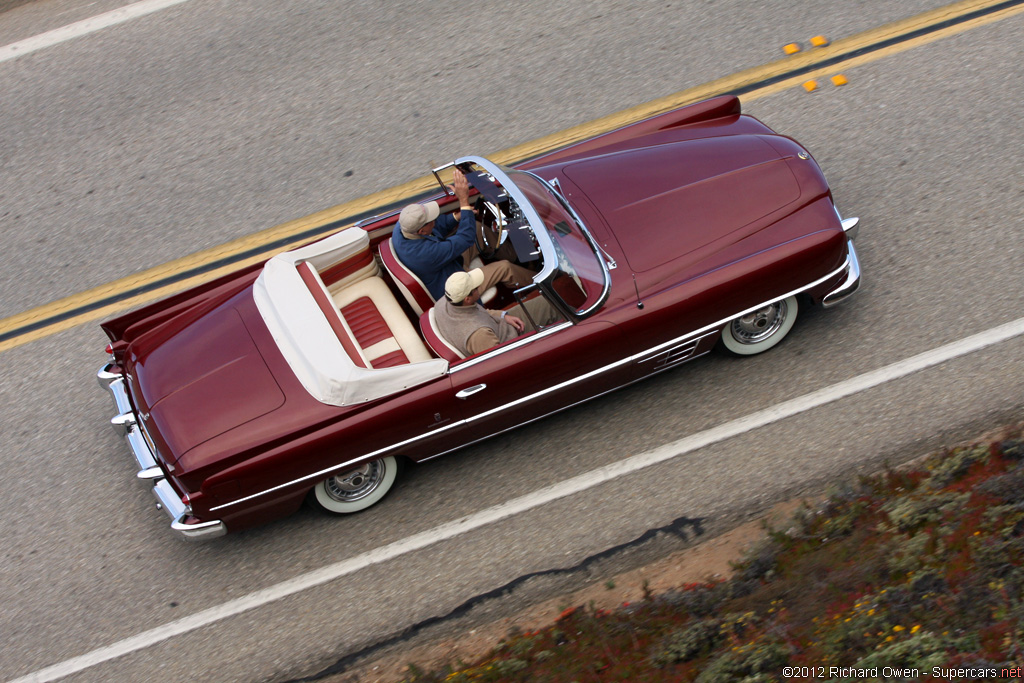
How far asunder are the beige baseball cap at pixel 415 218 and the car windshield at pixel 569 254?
0.60 metres

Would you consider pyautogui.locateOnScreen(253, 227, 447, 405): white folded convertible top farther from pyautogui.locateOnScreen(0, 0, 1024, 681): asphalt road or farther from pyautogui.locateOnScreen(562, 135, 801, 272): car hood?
pyautogui.locateOnScreen(562, 135, 801, 272): car hood

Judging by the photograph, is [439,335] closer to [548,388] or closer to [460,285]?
[460,285]

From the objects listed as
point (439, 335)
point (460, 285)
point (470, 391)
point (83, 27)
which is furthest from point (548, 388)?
point (83, 27)

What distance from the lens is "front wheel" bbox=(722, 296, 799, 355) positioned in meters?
5.80

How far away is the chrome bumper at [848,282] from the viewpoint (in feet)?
18.8

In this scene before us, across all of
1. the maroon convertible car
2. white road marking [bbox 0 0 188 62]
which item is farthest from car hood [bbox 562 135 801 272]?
white road marking [bbox 0 0 188 62]

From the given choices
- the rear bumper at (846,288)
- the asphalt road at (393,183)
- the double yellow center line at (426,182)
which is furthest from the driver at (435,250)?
the rear bumper at (846,288)

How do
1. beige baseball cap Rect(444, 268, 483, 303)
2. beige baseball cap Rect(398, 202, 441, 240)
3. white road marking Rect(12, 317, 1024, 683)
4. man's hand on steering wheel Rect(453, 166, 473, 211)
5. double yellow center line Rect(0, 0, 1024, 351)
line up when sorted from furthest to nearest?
1. double yellow center line Rect(0, 0, 1024, 351)
2. man's hand on steering wheel Rect(453, 166, 473, 211)
3. beige baseball cap Rect(398, 202, 441, 240)
4. white road marking Rect(12, 317, 1024, 683)
5. beige baseball cap Rect(444, 268, 483, 303)

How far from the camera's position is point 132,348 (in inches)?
232

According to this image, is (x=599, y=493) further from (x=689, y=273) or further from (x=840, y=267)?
(x=840, y=267)

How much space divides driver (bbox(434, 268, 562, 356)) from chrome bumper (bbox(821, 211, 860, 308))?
1.85 m

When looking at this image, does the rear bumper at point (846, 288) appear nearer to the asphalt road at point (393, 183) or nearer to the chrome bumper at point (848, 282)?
the chrome bumper at point (848, 282)

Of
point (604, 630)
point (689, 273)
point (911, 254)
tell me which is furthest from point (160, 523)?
point (911, 254)

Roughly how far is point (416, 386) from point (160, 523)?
2.23 meters
